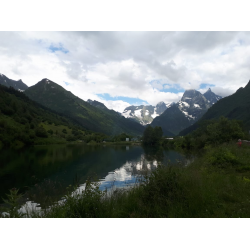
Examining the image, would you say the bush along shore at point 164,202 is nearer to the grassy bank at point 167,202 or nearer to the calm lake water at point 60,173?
the grassy bank at point 167,202

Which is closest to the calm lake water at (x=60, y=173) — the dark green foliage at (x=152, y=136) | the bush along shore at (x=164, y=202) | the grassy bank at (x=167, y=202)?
the bush along shore at (x=164, y=202)

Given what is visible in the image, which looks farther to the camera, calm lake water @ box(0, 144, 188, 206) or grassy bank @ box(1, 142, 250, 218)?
calm lake water @ box(0, 144, 188, 206)

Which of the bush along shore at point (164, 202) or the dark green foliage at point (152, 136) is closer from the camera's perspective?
the bush along shore at point (164, 202)

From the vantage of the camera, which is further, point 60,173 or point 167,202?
point 60,173

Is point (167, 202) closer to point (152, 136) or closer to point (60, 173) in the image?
point (60, 173)

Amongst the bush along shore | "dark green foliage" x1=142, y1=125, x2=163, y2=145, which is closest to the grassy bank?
the bush along shore

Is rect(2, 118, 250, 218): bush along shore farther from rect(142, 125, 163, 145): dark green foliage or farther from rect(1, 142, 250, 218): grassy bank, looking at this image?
rect(142, 125, 163, 145): dark green foliage

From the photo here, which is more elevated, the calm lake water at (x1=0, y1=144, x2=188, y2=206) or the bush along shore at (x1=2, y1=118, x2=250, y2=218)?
the bush along shore at (x1=2, y1=118, x2=250, y2=218)

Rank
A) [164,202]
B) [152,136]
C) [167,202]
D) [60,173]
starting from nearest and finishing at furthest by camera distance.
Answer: [167,202] → [164,202] → [60,173] → [152,136]

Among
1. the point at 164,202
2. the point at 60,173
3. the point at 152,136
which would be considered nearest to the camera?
the point at 164,202

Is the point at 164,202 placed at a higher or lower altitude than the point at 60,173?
higher

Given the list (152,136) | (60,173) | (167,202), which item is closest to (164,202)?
(167,202)

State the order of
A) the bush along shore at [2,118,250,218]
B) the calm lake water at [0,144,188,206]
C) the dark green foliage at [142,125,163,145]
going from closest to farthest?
1. the bush along shore at [2,118,250,218]
2. the calm lake water at [0,144,188,206]
3. the dark green foliage at [142,125,163,145]
